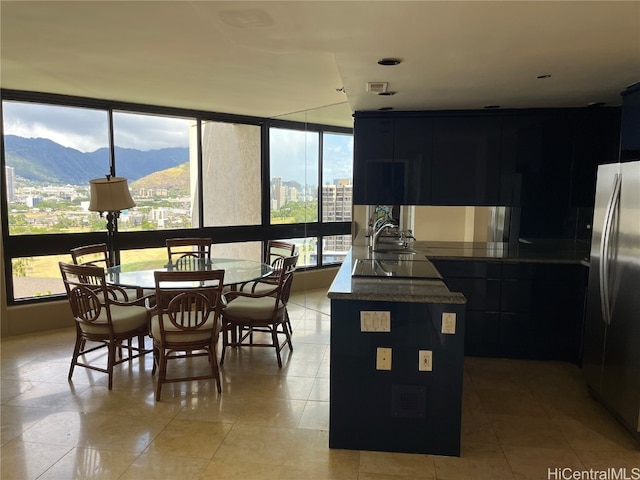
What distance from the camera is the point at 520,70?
2.83 m

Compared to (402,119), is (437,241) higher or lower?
lower

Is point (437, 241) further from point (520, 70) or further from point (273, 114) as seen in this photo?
point (273, 114)

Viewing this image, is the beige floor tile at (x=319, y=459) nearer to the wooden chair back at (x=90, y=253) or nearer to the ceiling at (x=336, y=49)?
the ceiling at (x=336, y=49)

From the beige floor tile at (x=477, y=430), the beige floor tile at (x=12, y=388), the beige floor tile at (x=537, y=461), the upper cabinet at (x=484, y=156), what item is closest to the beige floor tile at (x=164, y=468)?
the beige floor tile at (x=12, y=388)

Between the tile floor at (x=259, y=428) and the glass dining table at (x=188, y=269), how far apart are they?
0.76 metres

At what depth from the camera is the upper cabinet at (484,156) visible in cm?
414

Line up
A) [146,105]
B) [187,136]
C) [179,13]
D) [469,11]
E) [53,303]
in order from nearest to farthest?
[469,11] → [179,13] → [53,303] → [146,105] → [187,136]

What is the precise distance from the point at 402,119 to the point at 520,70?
1.66 meters

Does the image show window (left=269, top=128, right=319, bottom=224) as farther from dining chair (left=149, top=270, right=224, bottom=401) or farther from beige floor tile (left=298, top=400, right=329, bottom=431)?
beige floor tile (left=298, top=400, right=329, bottom=431)

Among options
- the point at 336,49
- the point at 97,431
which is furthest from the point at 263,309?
the point at 336,49

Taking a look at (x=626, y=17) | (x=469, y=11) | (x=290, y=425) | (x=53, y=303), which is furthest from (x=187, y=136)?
(x=626, y=17)

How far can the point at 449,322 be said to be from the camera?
8.09ft

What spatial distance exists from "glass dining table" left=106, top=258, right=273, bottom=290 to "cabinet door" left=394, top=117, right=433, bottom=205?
163 cm

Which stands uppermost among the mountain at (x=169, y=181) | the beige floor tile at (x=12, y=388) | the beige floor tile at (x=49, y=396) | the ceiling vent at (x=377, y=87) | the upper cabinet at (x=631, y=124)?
the ceiling vent at (x=377, y=87)
